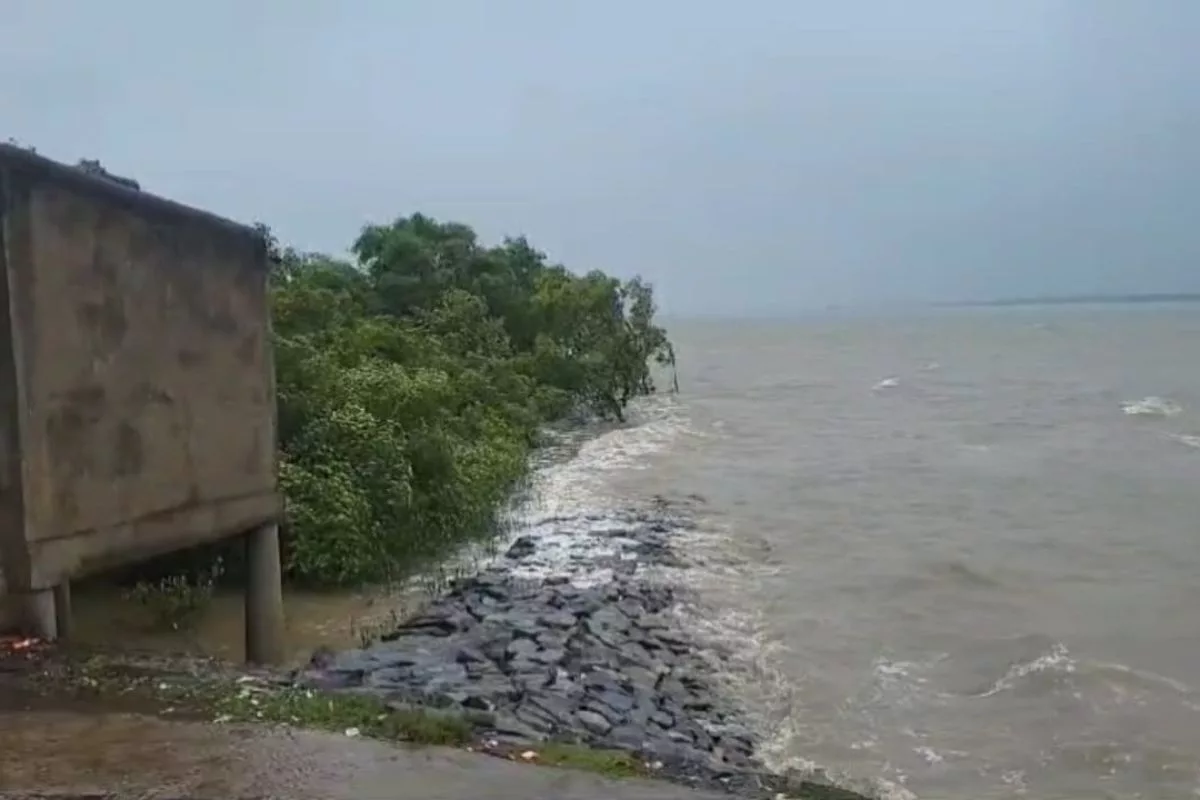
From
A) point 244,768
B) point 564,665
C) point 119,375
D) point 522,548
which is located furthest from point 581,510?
point 244,768

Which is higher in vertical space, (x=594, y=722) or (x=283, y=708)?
(x=283, y=708)

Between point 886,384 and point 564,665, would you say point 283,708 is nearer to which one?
point 564,665

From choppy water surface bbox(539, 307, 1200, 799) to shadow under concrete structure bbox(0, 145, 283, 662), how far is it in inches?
222

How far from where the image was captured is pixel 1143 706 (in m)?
11.9

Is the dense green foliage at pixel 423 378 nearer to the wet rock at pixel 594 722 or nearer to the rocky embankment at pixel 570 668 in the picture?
the rocky embankment at pixel 570 668

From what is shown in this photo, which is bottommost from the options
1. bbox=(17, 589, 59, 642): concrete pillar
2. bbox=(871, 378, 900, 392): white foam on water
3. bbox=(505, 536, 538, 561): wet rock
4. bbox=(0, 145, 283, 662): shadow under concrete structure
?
bbox=(871, 378, 900, 392): white foam on water

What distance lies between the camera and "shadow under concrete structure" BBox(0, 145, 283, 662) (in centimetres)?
807

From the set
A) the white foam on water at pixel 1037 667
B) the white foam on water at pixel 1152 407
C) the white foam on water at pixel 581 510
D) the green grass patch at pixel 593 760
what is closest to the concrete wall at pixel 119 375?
the green grass patch at pixel 593 760

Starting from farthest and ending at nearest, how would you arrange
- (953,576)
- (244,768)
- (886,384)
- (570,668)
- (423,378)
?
(886,384)
(423,378)
(953,576)
(570,668)
(244,768)

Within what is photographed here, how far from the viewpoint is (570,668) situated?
472 inches

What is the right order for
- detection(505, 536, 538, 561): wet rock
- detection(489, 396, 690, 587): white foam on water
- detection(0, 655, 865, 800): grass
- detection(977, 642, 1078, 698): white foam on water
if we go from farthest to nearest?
detection(505, 536, 538, 561): wet rock
detection(489, 396, 690, 587): white foam on water
detection(977, 642, 1078, 698): white foam on water
detection(0, 655, 865, 800): grass

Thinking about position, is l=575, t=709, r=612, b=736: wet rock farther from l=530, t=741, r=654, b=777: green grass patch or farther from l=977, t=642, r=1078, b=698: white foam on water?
l=977, t=642, r=1078, b=698: white foam on water

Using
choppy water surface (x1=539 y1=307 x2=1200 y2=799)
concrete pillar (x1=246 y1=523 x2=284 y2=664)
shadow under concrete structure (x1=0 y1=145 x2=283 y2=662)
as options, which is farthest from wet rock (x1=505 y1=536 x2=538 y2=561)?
shadow under concrete structure (x1=0 y1=145 x2=283 y2=662)

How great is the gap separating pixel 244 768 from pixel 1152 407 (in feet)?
129
